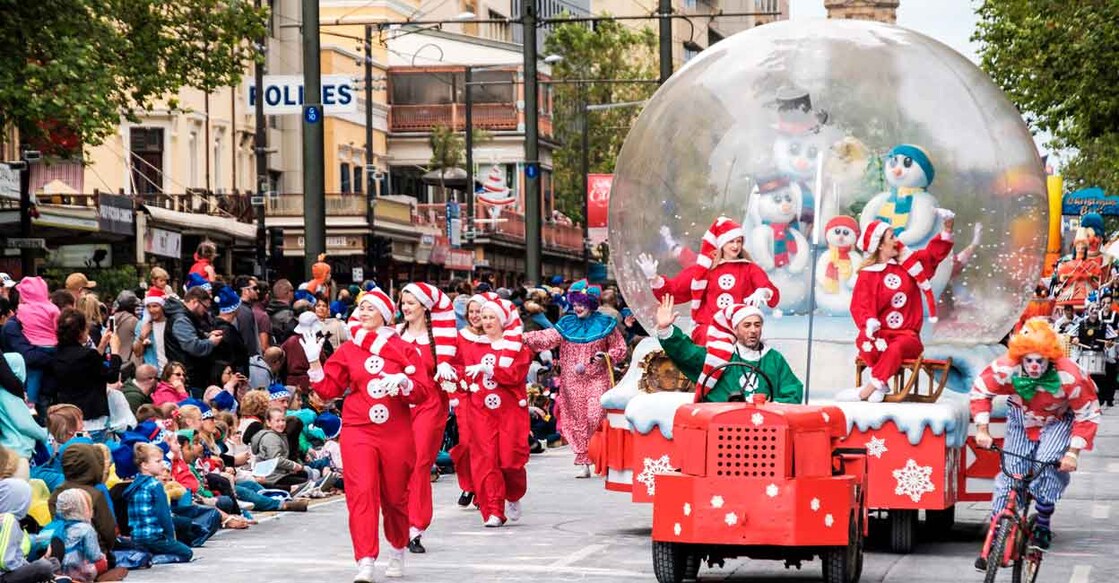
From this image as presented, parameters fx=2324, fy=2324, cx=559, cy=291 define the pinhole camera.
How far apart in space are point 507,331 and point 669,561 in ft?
17.7

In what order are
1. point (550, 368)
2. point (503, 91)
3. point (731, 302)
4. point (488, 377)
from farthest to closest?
point (503, 91) < point (550, 368) < point (488, 377) < point (731, 302)

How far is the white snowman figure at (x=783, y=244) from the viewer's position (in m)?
18.0

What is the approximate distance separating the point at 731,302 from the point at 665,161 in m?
2.64

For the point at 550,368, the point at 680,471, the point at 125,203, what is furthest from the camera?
the point at 125,203

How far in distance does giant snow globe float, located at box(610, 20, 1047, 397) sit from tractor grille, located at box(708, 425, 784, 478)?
455 cm

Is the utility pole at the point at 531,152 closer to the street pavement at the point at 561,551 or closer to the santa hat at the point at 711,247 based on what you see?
the street pavement at the point at 561,551

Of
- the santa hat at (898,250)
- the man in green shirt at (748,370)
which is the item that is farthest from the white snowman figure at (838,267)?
the man in green shirt at (748,370)

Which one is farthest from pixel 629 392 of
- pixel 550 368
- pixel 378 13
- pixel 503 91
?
pixel 503 91

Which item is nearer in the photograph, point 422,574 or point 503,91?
point 422,574

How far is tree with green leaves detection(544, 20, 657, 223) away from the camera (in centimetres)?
8650

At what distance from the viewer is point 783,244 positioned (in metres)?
18.1

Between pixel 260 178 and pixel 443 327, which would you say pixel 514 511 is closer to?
pixel 443 327

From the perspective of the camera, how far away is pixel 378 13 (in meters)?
72.2

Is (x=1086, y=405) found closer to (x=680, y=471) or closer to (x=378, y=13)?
(x=680, y=471)
